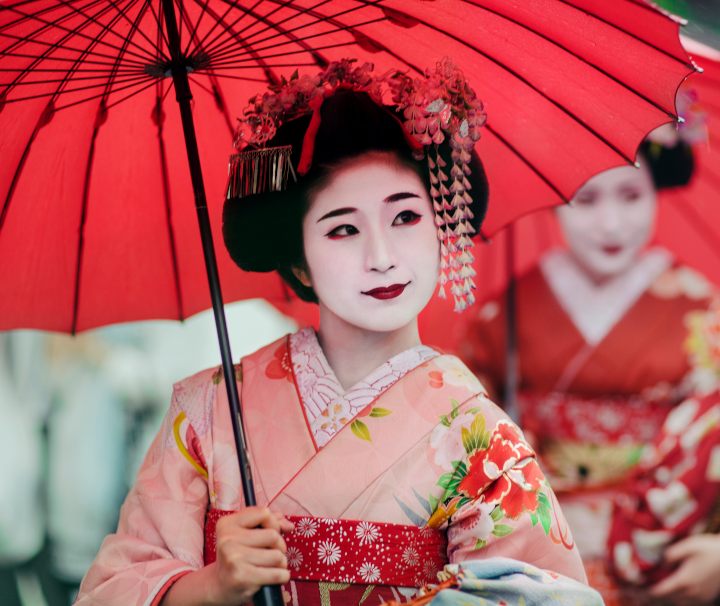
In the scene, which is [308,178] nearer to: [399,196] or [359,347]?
[399,196]

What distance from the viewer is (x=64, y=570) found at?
430 centimetres

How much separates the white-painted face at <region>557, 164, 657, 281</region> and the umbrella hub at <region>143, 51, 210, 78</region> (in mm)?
2613

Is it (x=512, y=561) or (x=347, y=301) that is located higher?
(x=347, y=301)

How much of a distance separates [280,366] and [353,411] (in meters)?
0.24

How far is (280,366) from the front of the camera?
7.43ft

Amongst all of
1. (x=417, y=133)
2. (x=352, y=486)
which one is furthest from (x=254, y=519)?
(x=417, y=133)

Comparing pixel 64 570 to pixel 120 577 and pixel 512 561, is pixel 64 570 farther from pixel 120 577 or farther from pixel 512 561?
pixel 512 561

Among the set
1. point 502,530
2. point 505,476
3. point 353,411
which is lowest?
point 502,530

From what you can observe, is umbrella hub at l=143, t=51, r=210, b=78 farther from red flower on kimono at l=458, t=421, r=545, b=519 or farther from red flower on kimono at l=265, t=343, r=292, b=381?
red flower on kimono at l=458, t=421, r=545, b=519

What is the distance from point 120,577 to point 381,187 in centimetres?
98

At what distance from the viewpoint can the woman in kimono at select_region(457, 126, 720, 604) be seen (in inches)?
169

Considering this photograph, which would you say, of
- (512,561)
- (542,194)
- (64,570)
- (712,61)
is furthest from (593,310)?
(512,561)

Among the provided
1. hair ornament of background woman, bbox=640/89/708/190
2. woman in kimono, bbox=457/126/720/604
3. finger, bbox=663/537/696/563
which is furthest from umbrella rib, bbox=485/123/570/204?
finger, bbox=663/537/696/563

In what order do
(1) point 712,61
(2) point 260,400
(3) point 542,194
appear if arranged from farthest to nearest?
(1) point 712,61, (3) point 542,194, (2) point 260,400
